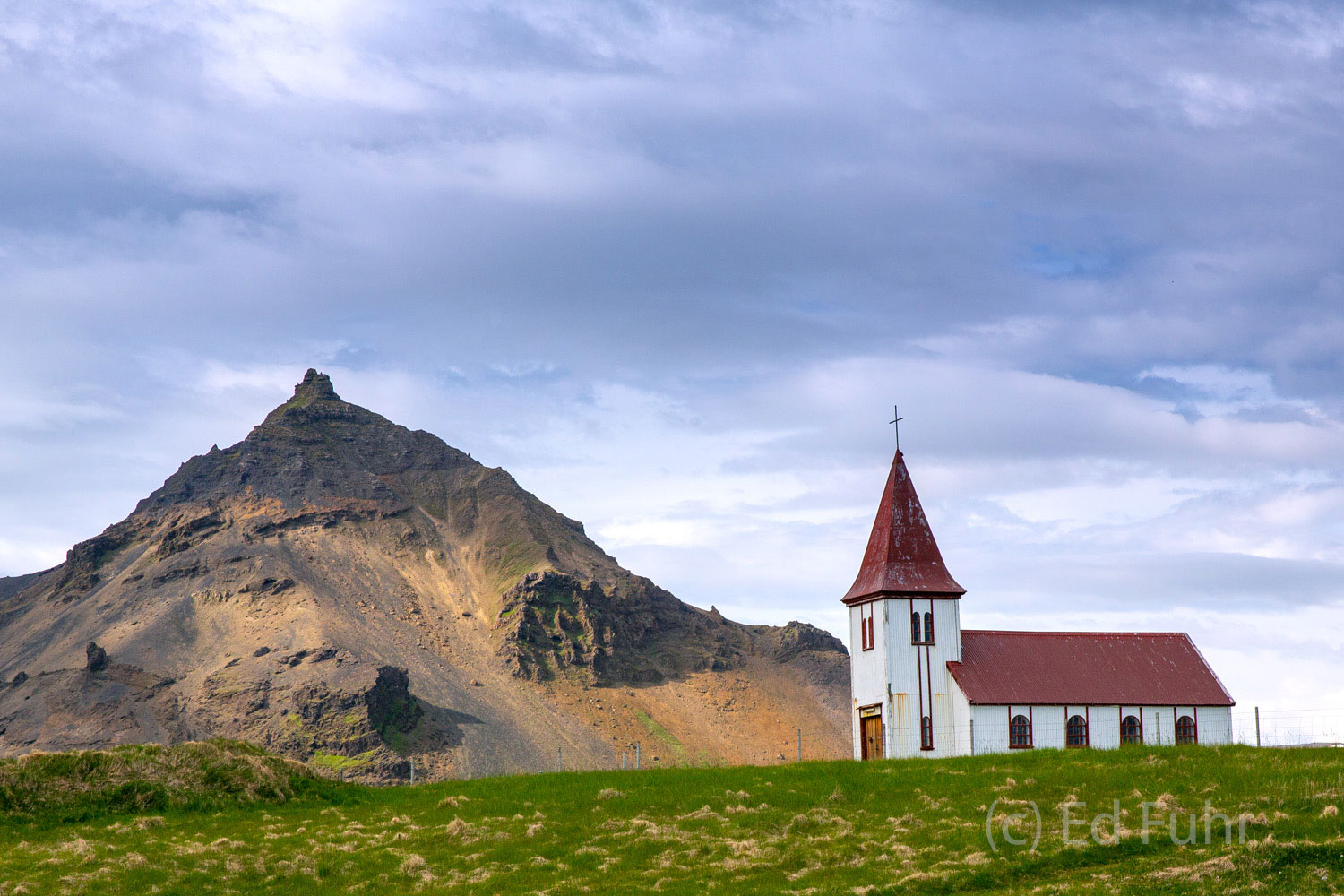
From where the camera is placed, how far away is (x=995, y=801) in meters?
30.8

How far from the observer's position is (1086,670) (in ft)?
181

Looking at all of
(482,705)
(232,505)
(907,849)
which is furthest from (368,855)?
(232,505)

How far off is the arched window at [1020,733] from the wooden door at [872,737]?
5.33 meters

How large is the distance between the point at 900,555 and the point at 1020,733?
8896mm

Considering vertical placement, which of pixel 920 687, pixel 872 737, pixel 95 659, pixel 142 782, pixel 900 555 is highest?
pixel 900 555

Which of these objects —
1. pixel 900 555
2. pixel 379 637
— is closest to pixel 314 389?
pixel 379 637

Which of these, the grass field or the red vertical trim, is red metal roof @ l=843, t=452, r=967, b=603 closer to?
the red vertical trim

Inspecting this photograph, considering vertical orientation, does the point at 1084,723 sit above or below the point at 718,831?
above

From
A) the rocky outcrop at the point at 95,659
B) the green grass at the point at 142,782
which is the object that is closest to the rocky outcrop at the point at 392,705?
the rocky outcrop at the point at 95,659

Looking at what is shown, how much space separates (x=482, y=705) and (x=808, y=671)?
41.2 m

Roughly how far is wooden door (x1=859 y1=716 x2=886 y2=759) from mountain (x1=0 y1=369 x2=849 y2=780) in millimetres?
65112

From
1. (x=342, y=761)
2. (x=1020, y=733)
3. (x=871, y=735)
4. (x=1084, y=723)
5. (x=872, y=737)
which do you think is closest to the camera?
(x=1020, y=733)

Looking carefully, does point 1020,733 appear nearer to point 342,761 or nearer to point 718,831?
point 718,831

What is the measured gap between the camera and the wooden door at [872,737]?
54281 mm
